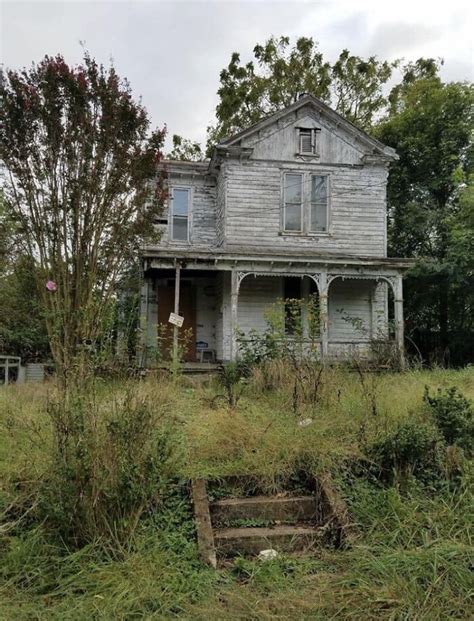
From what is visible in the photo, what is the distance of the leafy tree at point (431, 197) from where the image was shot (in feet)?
57.2

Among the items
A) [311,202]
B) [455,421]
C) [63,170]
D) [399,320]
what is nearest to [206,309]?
[311,202]

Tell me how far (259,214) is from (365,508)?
A: 1144 cm

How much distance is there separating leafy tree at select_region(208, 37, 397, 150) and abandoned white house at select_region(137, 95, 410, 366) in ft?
36.7

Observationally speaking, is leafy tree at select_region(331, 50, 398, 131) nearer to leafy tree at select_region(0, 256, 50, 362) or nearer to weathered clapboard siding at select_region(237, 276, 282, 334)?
weathered clapboard siding at select_region(237, 276, 282, 334)

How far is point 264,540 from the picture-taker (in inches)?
154

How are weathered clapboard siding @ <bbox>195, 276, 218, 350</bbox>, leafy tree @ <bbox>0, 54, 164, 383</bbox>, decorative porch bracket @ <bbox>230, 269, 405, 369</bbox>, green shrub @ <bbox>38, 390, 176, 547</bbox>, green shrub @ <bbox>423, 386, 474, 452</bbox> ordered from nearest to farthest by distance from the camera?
green shrub @ <bbox>38, 390, 176, 547</bbox>, green shrub @ <bbox>423, 386, 474, 452</bbox>, leafy tree @ <bbox>0, 54, 164, 383</bbox>, decorative porch bracket @ <bbox>230, 269, 405, 369</bbox>, weathered clapboard siding @ <bbox>195, 276, 218, 350</bbox>

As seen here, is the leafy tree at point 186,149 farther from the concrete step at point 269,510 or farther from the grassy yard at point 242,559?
the concrete step at point 269,510

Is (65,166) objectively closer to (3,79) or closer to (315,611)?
(3,79)

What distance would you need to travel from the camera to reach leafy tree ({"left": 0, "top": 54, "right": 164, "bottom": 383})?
853 cm

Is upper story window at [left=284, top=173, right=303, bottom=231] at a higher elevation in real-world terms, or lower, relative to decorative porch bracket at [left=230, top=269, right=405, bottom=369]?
higher

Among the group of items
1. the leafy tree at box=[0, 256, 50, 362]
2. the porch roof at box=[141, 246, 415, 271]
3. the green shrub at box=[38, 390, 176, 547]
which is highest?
the porch roof at box=[141, 246, 415, 271]

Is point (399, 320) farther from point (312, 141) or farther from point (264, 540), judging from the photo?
point (264, 540)

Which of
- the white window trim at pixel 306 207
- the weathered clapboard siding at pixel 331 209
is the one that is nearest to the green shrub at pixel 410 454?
the weathered clapboard siding at pixel 331 209

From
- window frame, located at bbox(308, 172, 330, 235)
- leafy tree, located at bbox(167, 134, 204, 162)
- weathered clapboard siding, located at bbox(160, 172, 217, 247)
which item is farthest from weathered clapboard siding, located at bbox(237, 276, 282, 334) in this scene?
leafy tree, located at bbox(167, 134, 204, 162)
